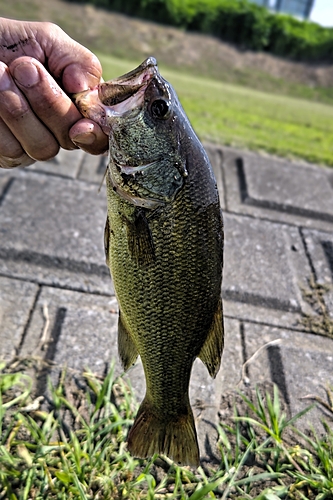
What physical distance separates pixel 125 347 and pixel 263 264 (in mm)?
1813

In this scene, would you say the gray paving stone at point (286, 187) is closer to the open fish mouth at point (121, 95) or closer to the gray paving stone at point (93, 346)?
the gray paving stone at point (93, 346)

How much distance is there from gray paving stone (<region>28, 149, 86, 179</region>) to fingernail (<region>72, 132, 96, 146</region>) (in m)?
2.44

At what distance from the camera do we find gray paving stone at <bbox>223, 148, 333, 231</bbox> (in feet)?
14.0

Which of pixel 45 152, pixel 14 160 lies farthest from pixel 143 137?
pixel 14 160

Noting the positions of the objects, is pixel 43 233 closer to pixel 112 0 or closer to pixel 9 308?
pixel 9 308

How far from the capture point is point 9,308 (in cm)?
288

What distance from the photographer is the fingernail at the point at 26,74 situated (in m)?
1.82

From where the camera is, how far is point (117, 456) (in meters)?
2.16

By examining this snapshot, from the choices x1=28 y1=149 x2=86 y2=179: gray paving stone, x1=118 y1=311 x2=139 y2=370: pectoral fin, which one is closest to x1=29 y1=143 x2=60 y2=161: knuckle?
x1=118 y1=311 x2=139 y2=370: pectoral fin

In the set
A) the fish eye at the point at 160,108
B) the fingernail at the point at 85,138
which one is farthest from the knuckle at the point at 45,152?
the fish eye at the point at 160,108

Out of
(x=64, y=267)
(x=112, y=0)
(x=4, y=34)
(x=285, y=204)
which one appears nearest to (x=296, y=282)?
(x=285, y=204)

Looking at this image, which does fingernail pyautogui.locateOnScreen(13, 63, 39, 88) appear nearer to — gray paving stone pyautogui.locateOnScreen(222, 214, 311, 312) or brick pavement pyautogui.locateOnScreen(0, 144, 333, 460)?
brick pavement pyautogui.locateOnScreen(0, 144, 333, 460)

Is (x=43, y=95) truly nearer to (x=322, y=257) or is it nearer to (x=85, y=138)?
(x=85, y=138)

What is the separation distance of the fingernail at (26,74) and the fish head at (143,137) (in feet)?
0.84
